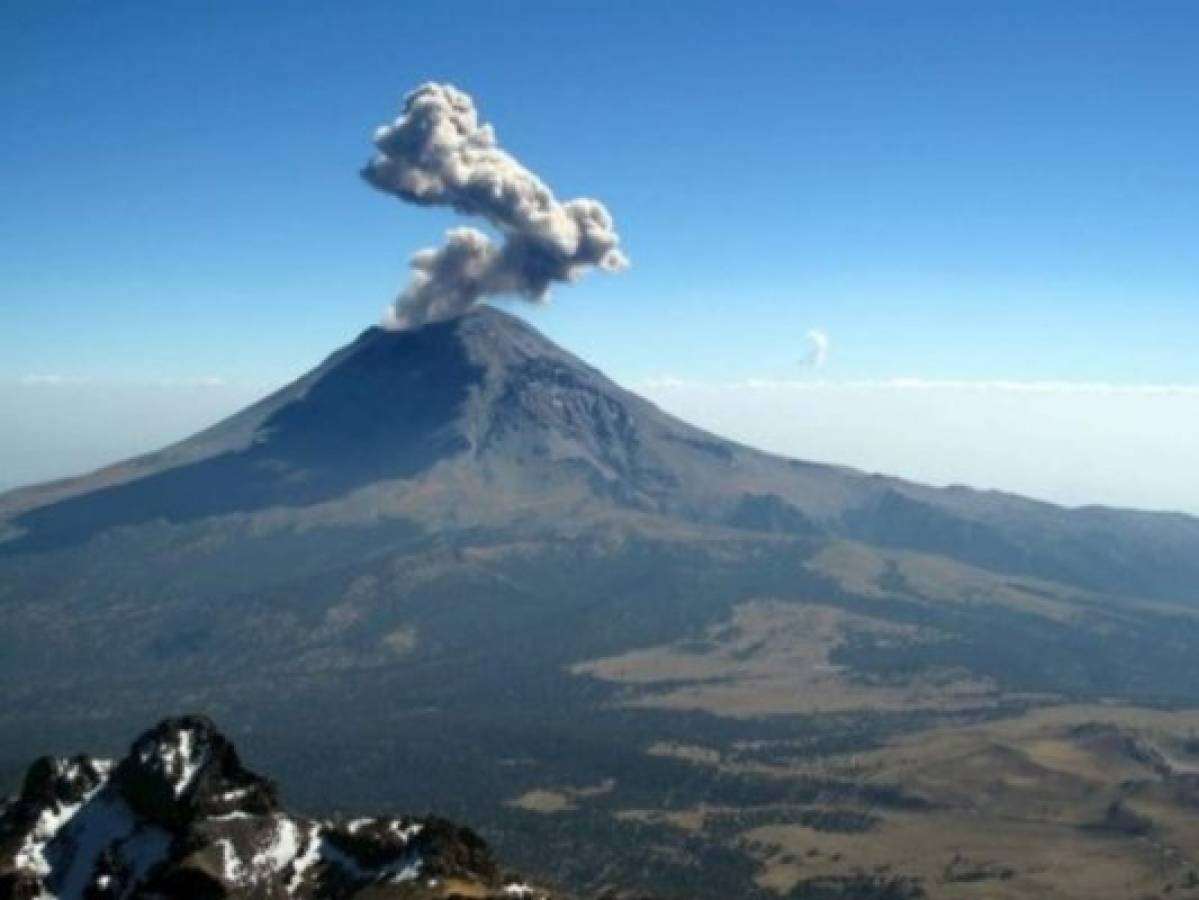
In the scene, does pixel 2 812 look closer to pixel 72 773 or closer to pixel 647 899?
pixel 72 773

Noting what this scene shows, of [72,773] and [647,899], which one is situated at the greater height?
[72,773]

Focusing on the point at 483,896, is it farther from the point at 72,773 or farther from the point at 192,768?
the point at 72,773

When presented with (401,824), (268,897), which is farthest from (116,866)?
(401,824)

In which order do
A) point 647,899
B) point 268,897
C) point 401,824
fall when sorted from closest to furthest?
1. point 268,897
2. point 401,824
3. point 647,899

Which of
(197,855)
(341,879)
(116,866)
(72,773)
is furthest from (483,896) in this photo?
(72,773)

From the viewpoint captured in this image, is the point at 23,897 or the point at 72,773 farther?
the point at 72,773

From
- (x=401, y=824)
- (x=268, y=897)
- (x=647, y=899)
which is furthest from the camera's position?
(x=647, y=899)
